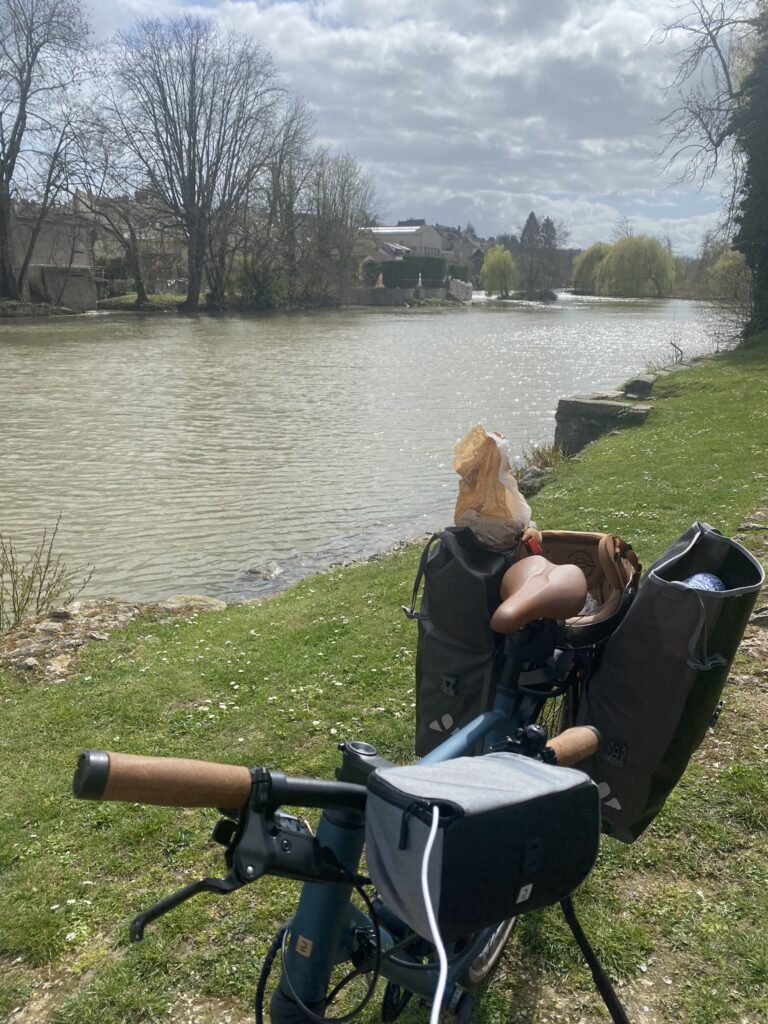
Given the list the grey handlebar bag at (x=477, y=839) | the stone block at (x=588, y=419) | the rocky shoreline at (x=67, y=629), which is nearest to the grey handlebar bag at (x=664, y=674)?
the grey handlebar bag at (x=477, y=839)

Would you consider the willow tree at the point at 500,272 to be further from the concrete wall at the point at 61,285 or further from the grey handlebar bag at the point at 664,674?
the grey handlebar bag at the point at 664,674

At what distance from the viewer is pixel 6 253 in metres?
52.7

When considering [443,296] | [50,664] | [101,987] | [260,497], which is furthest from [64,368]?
[443,296]

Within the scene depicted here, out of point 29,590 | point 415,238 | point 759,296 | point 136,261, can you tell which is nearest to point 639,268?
point 136,261

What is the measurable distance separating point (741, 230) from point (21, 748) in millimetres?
26058

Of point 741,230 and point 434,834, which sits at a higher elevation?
point 741,230

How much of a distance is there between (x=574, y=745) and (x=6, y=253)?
59.1m

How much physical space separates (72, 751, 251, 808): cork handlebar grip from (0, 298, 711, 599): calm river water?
8.03m

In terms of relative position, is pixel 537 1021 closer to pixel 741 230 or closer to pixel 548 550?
pixel 548 550

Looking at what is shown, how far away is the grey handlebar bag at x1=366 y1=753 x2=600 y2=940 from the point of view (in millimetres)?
1316

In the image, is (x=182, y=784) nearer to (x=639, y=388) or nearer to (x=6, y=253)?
(x=639, y=388)

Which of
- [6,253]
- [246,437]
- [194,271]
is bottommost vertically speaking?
[246,437]

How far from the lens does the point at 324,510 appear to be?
1267cm

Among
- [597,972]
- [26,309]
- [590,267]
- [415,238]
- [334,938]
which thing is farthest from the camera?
[415,238]
